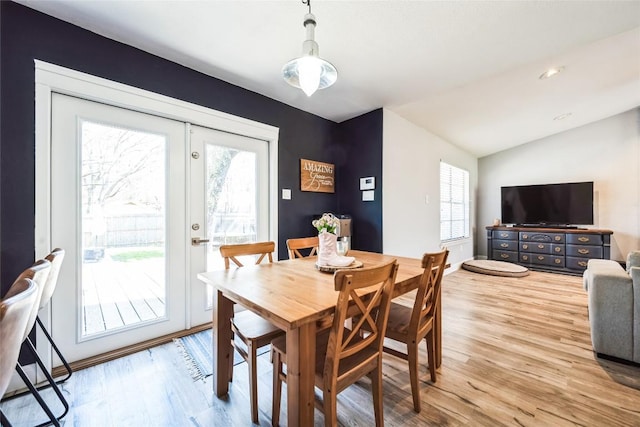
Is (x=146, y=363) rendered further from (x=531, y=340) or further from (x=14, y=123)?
(x=531, y=340)

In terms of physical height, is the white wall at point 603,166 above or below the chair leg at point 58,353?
above

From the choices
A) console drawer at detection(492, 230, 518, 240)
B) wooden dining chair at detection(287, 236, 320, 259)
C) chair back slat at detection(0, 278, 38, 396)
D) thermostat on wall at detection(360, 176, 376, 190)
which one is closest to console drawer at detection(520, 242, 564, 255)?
console drawer at detection(492, 230, 518, 240)

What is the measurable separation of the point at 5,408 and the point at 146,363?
677mm

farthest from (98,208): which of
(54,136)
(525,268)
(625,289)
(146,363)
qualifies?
(525,268)

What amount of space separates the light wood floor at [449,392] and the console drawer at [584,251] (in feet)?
9.81

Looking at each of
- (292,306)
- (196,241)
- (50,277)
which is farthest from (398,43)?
(50,277)

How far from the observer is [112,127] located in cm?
201

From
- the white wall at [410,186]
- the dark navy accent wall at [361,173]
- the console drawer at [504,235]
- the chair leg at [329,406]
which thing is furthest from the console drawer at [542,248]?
the chair leg at [329,406]

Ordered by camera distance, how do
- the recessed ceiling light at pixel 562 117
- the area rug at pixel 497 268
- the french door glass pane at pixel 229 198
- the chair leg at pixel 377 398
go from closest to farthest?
the chair leg at pixel 377 398 < the french door glass pane at pixel 229 198 < the recessed ceiling light at pixel 562 117 < the area rug at pixel 497 268

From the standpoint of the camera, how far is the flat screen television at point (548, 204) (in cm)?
477

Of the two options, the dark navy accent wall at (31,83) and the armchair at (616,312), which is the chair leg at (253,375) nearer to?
the dark navy accent wall at (31,83)

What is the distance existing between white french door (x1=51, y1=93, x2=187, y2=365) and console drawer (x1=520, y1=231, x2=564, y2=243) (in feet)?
19.2

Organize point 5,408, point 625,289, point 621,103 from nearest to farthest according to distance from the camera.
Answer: point 5,408 < point 625,289 < point 621,103

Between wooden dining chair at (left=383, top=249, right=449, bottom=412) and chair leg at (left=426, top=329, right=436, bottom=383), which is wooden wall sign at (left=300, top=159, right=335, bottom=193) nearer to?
wooden dining chair at (left=383, top=249, right=449, bottom=412)
